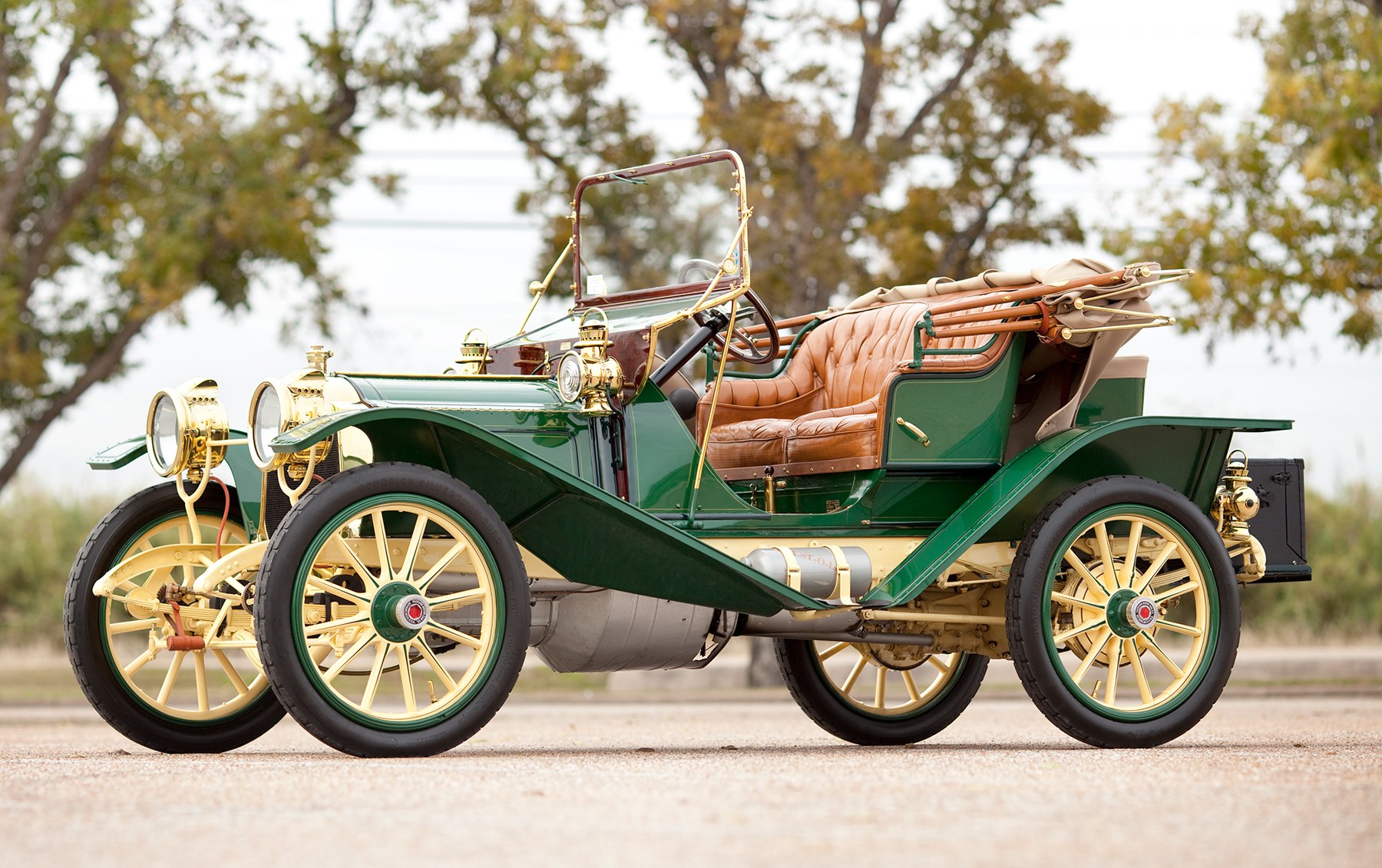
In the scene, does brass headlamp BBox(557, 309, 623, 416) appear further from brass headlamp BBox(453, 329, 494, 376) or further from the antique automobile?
brass headlamp BBox(453, 329, 494, 376)

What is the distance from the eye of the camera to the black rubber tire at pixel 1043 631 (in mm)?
6445

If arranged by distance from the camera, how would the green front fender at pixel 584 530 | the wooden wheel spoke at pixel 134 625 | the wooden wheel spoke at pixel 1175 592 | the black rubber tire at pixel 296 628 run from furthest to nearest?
the wooden wheel spoke at pixel 1175 592
the wooden wheel spoke at pixel 134 625
the green front fender at pixel 584 530
the black rubber tire at pixel 296 628

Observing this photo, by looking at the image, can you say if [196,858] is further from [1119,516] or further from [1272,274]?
[1272,274]

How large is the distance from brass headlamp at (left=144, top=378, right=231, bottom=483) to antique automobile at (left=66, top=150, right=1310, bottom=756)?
1cm

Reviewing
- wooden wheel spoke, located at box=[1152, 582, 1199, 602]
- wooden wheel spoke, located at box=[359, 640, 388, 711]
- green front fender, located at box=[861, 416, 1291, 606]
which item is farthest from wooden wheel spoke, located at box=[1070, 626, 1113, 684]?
wooden wheel spoke, located at box=[359, 640, 388, 711]

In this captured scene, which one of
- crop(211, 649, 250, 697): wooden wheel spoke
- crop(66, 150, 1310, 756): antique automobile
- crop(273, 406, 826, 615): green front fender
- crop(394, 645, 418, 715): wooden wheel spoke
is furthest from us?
crop(211, 649, 250, 697): wooden wheel spoke

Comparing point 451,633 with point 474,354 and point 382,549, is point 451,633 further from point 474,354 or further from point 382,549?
point 474,354

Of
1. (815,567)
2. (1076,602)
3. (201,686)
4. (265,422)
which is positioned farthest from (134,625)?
(1076,602)

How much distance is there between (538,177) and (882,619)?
1004 centimetres

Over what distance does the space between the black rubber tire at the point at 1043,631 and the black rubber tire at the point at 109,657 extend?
9.67 ft

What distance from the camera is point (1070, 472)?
6969mm

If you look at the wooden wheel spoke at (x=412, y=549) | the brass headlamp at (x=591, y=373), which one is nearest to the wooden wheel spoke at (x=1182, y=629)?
the brass headlamp at (x=591, y=373)

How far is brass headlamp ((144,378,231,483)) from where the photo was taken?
6.23 m

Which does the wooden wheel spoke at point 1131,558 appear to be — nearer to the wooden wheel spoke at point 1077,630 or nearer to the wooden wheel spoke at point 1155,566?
the wooden wheel spoke at point 1155,566
